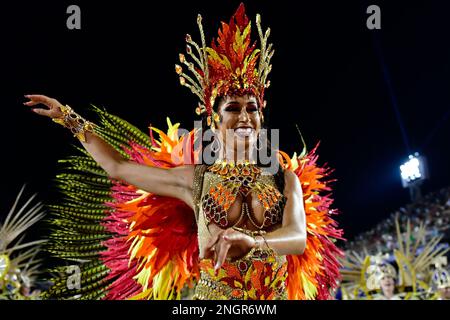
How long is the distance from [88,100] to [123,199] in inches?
82.5

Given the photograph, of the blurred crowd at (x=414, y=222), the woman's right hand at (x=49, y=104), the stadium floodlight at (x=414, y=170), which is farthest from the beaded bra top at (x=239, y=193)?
the stadium floodlight at (x=414, y=170)

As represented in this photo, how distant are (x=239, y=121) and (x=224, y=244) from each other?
755mm

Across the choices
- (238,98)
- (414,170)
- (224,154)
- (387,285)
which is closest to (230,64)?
(238,98)

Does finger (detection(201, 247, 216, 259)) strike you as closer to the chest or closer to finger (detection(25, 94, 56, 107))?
the chest

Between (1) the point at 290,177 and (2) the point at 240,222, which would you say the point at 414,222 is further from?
(2) the point at 240,222

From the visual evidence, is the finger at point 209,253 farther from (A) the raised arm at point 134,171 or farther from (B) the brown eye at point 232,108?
(B) the brown eye at point 232,108

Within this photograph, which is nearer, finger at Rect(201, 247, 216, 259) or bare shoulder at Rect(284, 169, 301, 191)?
finger at Rect(201, 247, 216, 259)

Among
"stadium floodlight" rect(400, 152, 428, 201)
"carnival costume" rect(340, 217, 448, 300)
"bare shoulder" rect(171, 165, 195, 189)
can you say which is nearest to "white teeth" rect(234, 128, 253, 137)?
"bare shoulder" rect(171, 165, 195, 189)

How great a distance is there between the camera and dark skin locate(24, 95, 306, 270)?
239 centimetres

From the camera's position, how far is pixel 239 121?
2570mm

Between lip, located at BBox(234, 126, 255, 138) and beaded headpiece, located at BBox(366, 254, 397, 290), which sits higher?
lip, located at BBox(234, 126, 255, 138)

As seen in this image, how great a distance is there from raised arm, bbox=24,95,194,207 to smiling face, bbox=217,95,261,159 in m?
0.25

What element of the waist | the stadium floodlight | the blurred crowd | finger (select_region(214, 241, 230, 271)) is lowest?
the waist
